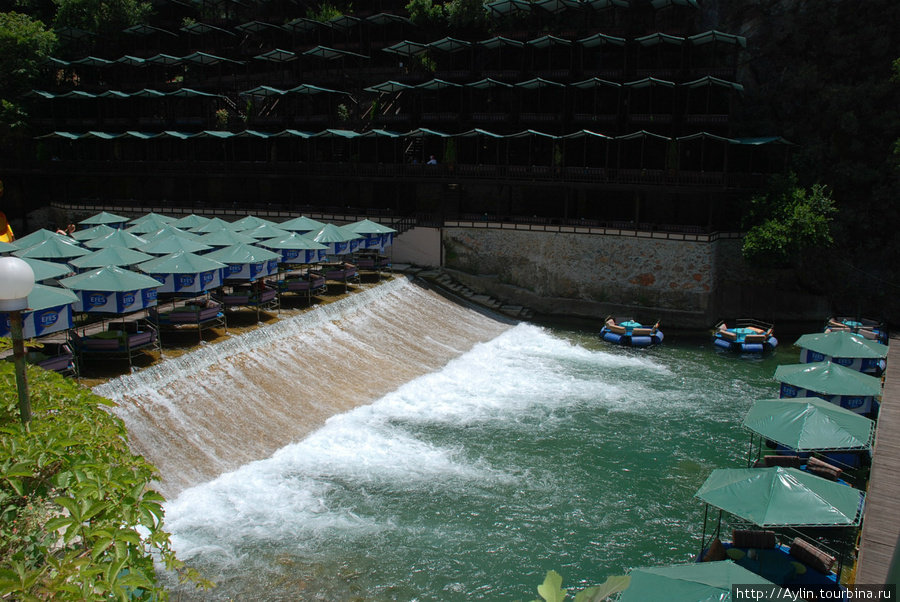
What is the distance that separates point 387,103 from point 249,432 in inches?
1434

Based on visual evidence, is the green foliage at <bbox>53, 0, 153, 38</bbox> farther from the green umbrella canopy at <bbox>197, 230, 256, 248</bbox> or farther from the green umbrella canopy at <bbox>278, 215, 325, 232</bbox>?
the green umbrella canopy at <bbox>197, 230, 256, 248</bbox>

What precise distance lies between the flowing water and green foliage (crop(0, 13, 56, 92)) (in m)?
46.0

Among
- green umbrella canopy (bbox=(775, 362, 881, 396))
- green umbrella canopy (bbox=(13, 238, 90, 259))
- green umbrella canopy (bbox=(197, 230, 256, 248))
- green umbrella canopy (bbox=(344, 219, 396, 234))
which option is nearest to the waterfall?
green umbrella canopy (bbox=(344, 219, 396, 234))

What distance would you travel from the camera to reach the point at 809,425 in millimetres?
17875

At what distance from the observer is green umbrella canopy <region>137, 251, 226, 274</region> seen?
22.8 meters

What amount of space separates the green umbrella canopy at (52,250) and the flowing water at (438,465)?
8.91 metres

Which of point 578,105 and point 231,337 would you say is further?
point 578,105

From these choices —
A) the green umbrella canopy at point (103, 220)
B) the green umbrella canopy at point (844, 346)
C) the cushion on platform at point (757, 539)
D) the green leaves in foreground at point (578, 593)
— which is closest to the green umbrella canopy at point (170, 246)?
→ the green umbrella canopy at point (103, 220)

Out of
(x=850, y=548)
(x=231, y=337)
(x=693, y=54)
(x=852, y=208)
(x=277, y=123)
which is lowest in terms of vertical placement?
(x=850, y=548)

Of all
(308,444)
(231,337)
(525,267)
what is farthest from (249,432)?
(525,267)

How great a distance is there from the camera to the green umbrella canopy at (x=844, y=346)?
25.3 meters

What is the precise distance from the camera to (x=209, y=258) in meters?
25.5

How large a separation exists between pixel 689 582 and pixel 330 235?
83.3ft

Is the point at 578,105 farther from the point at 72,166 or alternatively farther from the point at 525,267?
the point at 72,166
